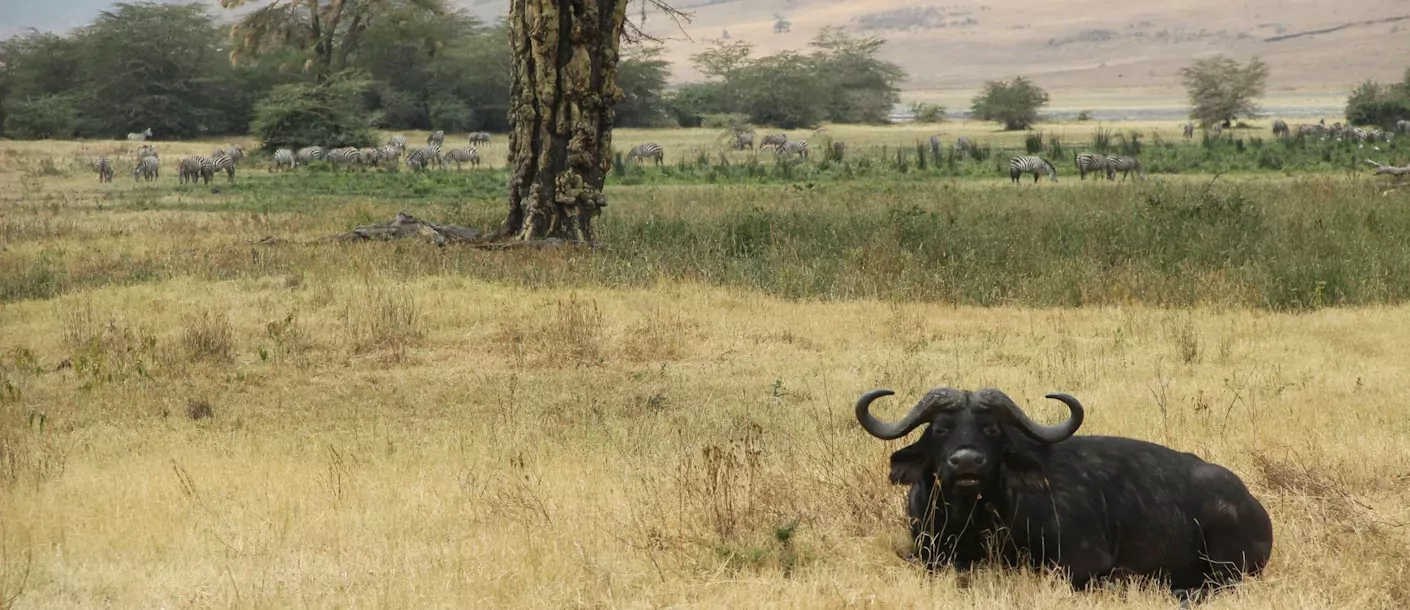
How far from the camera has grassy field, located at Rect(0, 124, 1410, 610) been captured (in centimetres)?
586

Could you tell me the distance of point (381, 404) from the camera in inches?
373

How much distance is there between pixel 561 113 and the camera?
16578 mm

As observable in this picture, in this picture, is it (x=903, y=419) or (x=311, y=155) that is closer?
(x=903, y=419)

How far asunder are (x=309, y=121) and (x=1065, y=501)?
40765mm

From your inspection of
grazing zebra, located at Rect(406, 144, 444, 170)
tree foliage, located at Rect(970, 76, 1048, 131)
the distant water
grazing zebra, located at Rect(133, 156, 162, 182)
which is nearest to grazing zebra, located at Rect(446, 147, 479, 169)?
grazing zebra, located at Rect(406, 144, 444, 170)

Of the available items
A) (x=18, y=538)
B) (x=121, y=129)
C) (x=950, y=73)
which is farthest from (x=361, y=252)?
(x=950, y=73)

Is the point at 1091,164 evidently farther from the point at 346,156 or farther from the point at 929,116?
the point at 929,116

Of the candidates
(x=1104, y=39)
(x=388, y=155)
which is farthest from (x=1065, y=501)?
(x=1104, y=39)

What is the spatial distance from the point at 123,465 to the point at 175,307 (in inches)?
208

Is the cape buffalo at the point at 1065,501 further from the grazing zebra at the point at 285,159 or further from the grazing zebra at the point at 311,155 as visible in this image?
the grazing zebra at the point at 311,155

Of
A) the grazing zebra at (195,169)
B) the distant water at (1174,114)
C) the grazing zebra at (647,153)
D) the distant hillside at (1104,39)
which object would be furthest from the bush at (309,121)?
the distant hillside at (1104,39)

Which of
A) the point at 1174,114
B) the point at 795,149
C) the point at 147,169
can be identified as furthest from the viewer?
the point at 1174,114

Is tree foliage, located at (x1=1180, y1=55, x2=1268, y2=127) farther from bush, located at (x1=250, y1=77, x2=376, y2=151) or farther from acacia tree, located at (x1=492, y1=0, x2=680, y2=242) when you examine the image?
acacia tree, located at (x1=492, y1=0, x2=680, y2=242)

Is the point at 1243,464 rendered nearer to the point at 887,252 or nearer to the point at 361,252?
the point at 887,252
